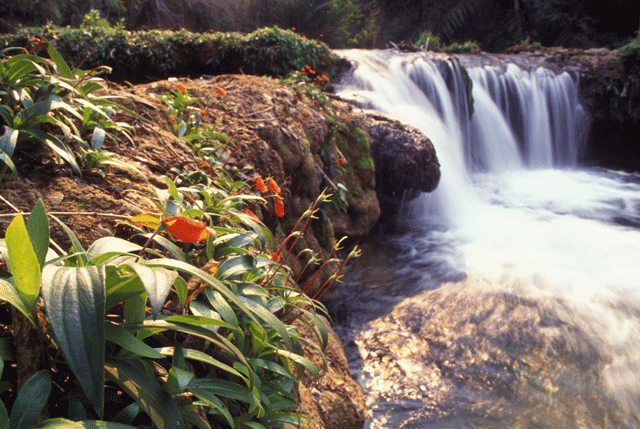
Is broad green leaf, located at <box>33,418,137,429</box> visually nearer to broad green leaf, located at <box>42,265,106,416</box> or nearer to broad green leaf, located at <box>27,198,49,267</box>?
broad green leaf, located at <box>42,265,106,416</box>

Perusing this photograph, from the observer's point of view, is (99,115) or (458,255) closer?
(99,115)

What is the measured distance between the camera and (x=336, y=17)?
18.9m

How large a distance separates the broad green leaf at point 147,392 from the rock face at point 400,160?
14.8 feet

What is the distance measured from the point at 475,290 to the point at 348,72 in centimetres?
551

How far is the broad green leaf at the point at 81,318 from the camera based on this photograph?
0.56m

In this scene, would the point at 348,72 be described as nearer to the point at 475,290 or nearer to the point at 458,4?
the point at 475,290

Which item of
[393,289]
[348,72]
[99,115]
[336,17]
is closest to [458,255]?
[393,289]

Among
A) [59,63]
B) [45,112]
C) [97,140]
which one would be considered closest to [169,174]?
[97,140]

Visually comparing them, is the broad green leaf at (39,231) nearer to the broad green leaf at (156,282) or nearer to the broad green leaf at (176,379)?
the broad green leaf at (156,282)

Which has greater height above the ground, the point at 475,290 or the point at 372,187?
the point at 372,187

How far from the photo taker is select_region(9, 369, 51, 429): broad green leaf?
0.60 metres

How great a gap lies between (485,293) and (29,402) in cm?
367

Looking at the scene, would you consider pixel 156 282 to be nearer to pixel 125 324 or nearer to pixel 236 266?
pixel 125 324

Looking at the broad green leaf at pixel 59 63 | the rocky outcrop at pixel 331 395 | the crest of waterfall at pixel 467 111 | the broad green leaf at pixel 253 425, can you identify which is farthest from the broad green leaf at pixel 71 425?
the crest of waterfall at pixel 467 111
